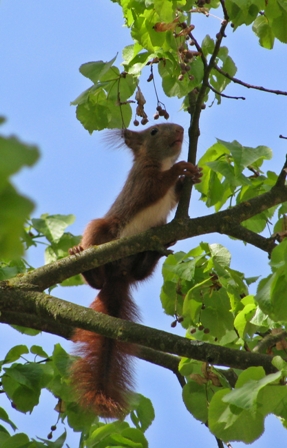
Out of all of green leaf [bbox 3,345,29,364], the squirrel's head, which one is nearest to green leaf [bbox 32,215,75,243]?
the squirrel's head

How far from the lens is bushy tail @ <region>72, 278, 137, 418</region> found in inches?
143

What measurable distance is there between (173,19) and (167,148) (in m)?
2.54

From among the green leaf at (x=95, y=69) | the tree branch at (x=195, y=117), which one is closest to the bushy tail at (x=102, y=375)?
the tree branch at (x=195, y=117)

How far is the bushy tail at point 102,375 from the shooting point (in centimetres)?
363

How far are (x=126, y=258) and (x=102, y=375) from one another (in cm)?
142

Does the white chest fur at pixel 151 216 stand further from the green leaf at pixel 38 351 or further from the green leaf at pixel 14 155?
the green leaf at pixel 14 155

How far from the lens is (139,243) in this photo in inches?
146

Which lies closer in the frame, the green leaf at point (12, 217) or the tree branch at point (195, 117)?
the green leaf at point (12, 217)

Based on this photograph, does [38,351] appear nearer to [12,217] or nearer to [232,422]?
[232,422]

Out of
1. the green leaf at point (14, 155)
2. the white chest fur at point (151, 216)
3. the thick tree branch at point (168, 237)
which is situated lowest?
the green leaf at point (14, 155)

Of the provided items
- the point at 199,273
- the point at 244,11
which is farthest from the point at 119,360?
the point at 244,11

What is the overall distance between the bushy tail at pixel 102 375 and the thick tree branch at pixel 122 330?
730mm

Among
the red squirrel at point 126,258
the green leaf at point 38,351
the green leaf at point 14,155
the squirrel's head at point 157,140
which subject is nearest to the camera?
the green leaf at point 14,155

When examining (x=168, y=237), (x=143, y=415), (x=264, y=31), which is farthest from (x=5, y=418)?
(x=264, y=31)
